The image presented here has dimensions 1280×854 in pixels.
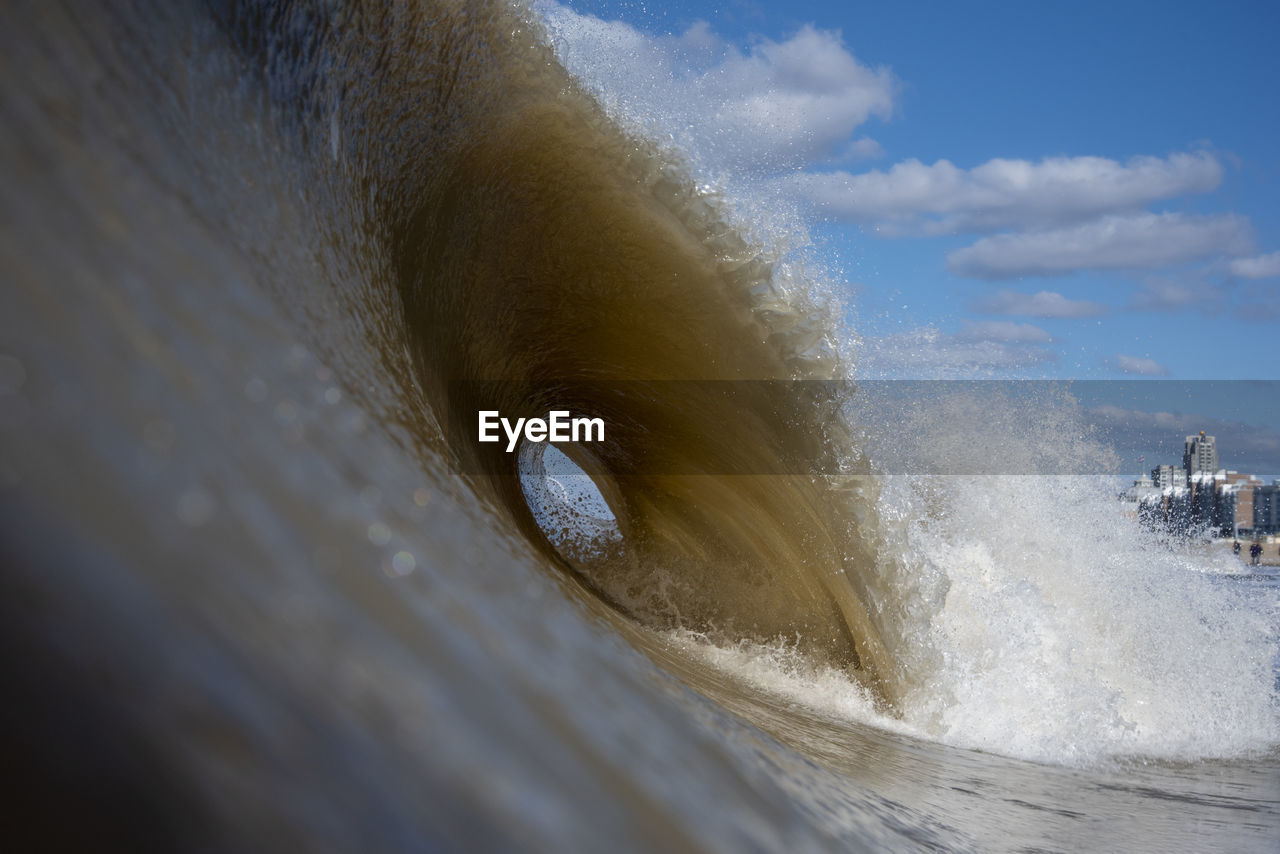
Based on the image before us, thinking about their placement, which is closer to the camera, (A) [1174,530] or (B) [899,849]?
(B) [899,849]

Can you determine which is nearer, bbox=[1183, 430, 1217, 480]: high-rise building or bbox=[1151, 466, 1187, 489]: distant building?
bbox=[1151, 466, 1187, 489]: distant building

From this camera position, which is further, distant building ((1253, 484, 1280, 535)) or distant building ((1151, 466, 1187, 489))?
distant building ((1253, 484, 1280, 535))

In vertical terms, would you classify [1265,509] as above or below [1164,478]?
below

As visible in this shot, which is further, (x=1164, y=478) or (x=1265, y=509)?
(x=1265, y=509)

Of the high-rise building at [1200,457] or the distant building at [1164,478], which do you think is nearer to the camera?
the distant building at [1164,478]

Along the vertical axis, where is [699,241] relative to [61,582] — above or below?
above

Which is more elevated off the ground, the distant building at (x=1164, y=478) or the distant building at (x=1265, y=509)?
the distant building at (x=1164, y=478)

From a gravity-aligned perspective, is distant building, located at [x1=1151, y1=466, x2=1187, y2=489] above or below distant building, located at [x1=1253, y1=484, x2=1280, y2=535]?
above

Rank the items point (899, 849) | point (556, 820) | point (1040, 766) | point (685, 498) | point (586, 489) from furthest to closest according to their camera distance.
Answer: point (586, 489) < point (685, 498) < point (1040, 766) < point (899, 849) < point (556, 820)

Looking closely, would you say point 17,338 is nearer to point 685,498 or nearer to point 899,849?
point 899,849

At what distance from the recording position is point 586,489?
8039 millimetres

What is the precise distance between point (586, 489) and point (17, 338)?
24.9 feet

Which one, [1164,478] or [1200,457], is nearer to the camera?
[1164,478]

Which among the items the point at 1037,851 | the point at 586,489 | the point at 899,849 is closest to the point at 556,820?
the point at 899,849
